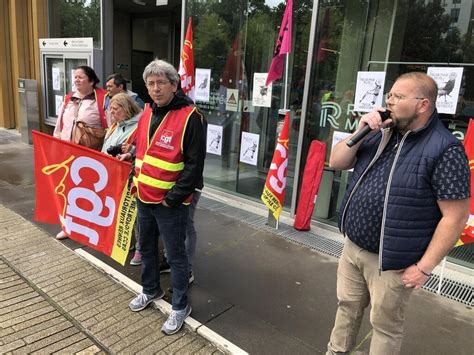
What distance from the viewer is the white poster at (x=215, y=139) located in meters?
6.11

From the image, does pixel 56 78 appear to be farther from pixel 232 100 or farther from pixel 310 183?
pixel 310 183

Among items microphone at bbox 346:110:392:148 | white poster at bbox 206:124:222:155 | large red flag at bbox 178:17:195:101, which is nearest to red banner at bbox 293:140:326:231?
white poster at bbox 206:124:222:155

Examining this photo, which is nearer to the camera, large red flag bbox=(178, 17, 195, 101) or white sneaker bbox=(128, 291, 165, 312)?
white sneaker bbox=(128, 291, 165, 312)

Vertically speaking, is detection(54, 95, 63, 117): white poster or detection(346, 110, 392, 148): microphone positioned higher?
detection(346, 110, 392, 148): microphone

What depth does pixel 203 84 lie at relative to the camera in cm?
615

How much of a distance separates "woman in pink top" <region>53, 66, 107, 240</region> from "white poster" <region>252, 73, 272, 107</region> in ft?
7.38

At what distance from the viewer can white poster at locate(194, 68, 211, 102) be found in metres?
6.09

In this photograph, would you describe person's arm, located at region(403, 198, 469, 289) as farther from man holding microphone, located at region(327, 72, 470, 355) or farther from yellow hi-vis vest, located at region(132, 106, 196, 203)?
yellow hi-vis vest, located at region(132, 106, 196, 203)

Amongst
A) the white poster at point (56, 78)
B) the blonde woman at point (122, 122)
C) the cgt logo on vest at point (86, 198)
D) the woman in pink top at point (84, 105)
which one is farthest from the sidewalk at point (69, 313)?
the white poster at point (56, 78)

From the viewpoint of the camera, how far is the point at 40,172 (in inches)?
146

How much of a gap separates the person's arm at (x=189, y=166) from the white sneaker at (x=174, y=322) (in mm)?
849

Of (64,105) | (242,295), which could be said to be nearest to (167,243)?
(242,295)

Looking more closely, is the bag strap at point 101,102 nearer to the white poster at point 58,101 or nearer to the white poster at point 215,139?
the white poster at point 215,139

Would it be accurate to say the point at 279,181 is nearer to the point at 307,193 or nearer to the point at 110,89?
the point at 307,193
